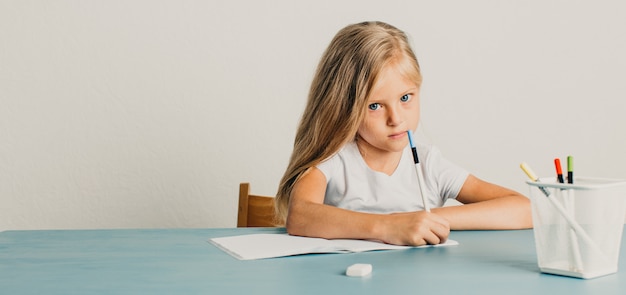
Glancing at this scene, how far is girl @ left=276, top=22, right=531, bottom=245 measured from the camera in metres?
1.38

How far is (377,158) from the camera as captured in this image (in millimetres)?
1568

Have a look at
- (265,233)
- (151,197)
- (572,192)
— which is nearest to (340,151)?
(265,233)

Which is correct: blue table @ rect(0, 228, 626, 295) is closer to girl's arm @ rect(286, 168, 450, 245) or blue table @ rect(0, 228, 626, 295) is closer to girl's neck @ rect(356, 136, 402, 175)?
girl's arm @ rect(286, 168, 450, 245)

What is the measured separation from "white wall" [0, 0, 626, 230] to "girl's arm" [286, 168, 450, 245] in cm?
83

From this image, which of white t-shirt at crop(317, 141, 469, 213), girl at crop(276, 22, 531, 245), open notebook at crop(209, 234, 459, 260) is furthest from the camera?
white t-shirt at crop(317, 141, 469, 213)

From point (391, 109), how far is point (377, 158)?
0.56 ft

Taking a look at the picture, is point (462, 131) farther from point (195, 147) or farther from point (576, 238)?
point (576, 238)

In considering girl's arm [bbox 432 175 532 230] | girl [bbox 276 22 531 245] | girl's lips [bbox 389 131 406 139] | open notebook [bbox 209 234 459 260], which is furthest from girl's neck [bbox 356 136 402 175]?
open notebook [bbox 209 234 459 260]

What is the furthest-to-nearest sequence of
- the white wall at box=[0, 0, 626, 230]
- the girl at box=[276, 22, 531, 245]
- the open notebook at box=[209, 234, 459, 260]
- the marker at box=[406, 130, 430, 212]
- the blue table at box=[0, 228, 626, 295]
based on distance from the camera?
the white wall at box=[0, 0, 626, 230] < the girl at box=[276, 22, 531, 245] < the marker at box=[406, 130, 430, 212] < the open notebook at box=[209, 234, 459, 260] < the blue table at box=[0, 228, 626, 295]

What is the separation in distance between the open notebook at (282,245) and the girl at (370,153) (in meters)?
0.08

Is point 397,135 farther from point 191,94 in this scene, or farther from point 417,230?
point 191,94

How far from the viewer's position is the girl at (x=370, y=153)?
1.38 meters

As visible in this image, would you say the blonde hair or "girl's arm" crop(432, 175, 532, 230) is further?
the blonde hair

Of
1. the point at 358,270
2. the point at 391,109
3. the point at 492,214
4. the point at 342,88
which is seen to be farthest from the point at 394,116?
the point at 358,270
